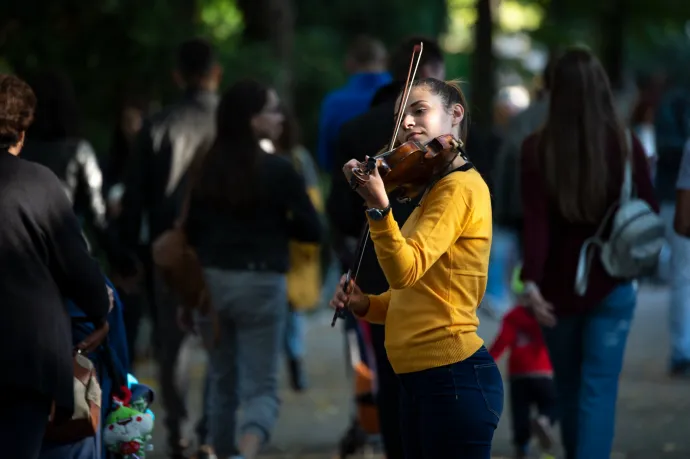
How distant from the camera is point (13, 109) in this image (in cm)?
507

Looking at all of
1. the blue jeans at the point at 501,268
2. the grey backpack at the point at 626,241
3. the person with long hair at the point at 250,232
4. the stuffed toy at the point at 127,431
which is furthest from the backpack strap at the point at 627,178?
the blue jeans at the point at 501,268

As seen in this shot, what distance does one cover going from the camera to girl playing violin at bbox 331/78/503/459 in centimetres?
465

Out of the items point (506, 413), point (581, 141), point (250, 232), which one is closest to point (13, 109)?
point (250, 232)

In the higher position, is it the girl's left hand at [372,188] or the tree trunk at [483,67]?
the girl's left hand at [372,188]

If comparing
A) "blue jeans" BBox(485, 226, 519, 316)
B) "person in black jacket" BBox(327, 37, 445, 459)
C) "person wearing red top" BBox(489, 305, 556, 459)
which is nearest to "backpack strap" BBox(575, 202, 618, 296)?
"person in black jacket" BBox(327, 37, 445, 459)

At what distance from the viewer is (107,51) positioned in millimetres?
12258

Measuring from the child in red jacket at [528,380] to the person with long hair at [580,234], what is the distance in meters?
1.06

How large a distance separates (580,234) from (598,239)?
0.30 ft

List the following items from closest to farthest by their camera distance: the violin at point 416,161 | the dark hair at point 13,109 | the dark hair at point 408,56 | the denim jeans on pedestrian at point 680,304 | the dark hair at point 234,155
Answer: the violin at point 416,161 → the dark hair at point 13,109 → the dark hair at point 408,56 → the dark hair at point 234,155 → the denim jeans on pedestrian at point 680,304

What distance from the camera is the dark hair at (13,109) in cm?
505

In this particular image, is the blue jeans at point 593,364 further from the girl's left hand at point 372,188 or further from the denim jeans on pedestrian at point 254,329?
the girl's left hand at point 372,188

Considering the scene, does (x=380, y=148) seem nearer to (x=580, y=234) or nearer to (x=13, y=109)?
(x=580, y=234)

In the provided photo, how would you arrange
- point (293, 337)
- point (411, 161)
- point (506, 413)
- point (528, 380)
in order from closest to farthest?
point (411, 161), point (528, 380), point (506, 413), point (293, 337)

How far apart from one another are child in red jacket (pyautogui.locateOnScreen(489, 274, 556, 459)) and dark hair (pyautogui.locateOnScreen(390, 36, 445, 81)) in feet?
4.80
